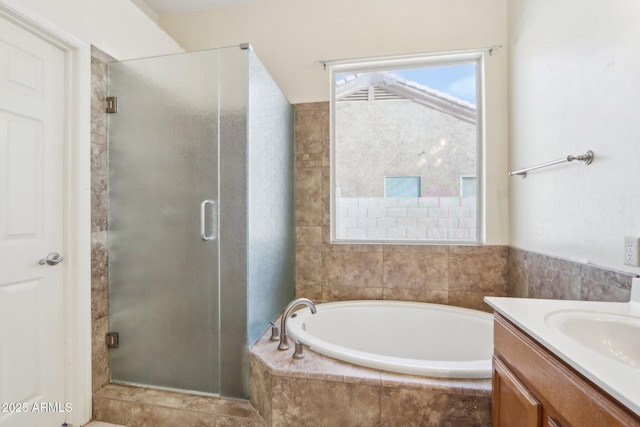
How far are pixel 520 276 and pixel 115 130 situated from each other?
2.60 metres

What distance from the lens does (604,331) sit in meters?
0.86

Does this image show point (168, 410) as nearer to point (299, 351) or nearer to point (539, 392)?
point (299, 351)

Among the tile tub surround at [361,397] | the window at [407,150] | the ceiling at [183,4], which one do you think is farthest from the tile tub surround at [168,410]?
the ceiling at [183,4]

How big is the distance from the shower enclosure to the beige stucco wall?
2.77 ft

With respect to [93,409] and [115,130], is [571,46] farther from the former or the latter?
[93,409]

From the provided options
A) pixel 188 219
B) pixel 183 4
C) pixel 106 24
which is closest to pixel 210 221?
pixel 188 219

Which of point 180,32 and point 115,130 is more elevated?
point 180,32

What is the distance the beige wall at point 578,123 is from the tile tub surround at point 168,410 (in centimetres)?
172

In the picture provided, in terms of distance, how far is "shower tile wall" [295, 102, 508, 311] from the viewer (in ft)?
6.75

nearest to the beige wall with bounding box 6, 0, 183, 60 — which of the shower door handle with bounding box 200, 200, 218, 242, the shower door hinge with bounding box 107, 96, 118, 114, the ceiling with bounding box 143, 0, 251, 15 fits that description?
the shower door hinge with bounding box 107, 96, 118, 114

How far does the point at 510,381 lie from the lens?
34.1 inches

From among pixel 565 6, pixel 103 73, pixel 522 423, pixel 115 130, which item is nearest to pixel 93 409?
pixel 115 130

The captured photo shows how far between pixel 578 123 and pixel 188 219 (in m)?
1.95

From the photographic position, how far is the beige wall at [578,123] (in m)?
1.05
